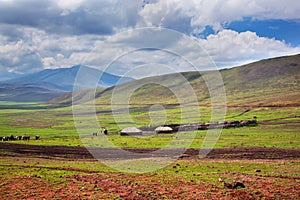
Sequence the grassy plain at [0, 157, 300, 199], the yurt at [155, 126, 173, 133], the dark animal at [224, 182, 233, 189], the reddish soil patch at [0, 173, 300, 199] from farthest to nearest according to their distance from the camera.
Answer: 1. the yurt at [155, 126, 173, 133]
2. the dark animal at [224, 182, 233, 189]
3. the grassy plain at [0, 157, 300, 199]
4. the reddish soil patch at [0, 173, 300, 199]

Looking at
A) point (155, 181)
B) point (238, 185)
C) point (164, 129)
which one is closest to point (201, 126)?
point (164, 129)

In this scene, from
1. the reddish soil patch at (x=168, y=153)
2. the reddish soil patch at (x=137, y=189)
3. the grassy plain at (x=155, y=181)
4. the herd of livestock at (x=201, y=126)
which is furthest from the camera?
the herd of livestock at (x=201, y=126)

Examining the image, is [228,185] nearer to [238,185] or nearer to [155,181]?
[238,185]

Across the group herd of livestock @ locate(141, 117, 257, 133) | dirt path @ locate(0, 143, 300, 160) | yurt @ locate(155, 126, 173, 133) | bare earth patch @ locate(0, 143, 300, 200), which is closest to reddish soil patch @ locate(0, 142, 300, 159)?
dirt path @ locate(0, 143, 300, 160)

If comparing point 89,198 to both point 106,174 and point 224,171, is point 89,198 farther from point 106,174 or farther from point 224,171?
point 224,171

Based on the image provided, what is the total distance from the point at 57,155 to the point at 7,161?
8461mm

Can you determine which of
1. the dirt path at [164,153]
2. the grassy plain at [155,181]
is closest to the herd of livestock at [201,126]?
the dirt path at [164,153]

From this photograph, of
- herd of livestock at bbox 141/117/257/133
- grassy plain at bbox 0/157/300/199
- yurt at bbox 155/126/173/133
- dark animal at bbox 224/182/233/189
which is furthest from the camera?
herd of livestock at bbox 141/117/257/133

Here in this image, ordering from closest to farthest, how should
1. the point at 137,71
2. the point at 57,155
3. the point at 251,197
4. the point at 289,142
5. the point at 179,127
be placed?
the point at 251,197
the point at 137,71
the point at 57,155
the point at 289,142
the point at 179,127

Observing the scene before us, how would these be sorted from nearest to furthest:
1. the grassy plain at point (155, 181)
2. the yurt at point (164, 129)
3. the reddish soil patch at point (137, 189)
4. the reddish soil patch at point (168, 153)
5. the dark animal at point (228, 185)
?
the reddish soil patch at point (137, 189), the grassy plain at point (155, 181), the dark animal at point (228, 185), the reddish soil patch at point (168, 153), the yurt at point (164, 129)

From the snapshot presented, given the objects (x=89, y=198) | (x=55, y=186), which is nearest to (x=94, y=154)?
(x=55, y=186)

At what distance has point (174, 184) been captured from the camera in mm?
27078

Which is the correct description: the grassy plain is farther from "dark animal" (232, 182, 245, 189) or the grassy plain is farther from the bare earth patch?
"dark animal" (232, 182, 245, 189)

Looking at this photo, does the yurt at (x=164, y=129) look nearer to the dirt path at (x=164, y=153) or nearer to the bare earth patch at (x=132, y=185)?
the dirt path at (x=164, y=153)
